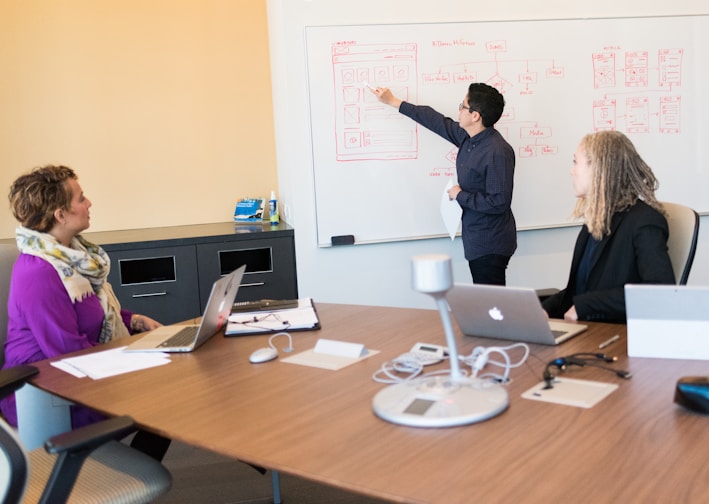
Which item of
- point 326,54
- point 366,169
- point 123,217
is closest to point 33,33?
point 123,217

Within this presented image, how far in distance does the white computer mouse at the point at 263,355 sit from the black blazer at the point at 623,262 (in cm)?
103

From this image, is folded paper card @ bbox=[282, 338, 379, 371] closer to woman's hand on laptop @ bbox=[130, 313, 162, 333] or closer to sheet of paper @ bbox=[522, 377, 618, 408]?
sheet of paper @ bbox=[522, 377, 618, 408]

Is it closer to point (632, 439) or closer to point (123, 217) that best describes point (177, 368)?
point (632, 439)

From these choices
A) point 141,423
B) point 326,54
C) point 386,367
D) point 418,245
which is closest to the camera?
point 141,423

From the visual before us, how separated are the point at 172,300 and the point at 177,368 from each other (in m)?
2.01

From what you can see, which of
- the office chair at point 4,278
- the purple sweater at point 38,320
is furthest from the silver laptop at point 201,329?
the office chair at point 4,278

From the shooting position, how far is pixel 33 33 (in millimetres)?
4266

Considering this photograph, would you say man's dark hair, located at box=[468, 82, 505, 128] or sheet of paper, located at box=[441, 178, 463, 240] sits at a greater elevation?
man's dark hair, located at box=[468, 82, 505, 128]

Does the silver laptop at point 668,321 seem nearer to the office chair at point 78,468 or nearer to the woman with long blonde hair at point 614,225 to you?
the woman with long blonde hair at point 614,225

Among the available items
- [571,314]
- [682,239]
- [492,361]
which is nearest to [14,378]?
[492,361]

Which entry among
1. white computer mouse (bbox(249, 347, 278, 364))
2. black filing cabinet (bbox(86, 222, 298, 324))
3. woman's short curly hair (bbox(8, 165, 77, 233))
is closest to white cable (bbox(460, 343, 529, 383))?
white computer mouse (bbox(249, 347, 278, 364))

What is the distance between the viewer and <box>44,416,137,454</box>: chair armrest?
1449 mm

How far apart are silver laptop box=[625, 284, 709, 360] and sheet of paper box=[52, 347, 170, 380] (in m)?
1.26

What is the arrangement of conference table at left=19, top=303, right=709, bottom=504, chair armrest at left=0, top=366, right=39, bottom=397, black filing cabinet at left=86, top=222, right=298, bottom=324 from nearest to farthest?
conference table at left=19, top=303, right=709, bottom=504
chair armrest at left=0, top=366, right=39, bottom=397
black filing cabinet at left=86, top=222, right=298, bottom=324
